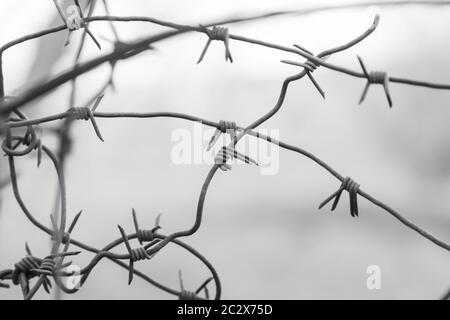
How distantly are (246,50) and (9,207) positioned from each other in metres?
0.29

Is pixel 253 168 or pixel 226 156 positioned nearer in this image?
pixel 226 156

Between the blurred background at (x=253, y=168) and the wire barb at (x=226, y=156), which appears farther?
the blurred background at (x=253, y=168)

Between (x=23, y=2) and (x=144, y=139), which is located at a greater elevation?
(x=23, y=2)

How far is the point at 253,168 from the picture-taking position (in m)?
0.68

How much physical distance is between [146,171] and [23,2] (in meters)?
0.23

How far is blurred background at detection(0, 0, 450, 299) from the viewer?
65 cm

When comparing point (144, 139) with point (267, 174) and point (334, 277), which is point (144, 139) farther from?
point (334, 277)

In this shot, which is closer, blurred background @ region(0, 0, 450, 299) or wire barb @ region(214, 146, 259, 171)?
wire barb @ region(214, 146, 259, 171)

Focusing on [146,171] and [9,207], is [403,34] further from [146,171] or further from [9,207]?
[9,207]

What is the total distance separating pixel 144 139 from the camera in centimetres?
69

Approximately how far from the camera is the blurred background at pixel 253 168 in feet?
2.14
